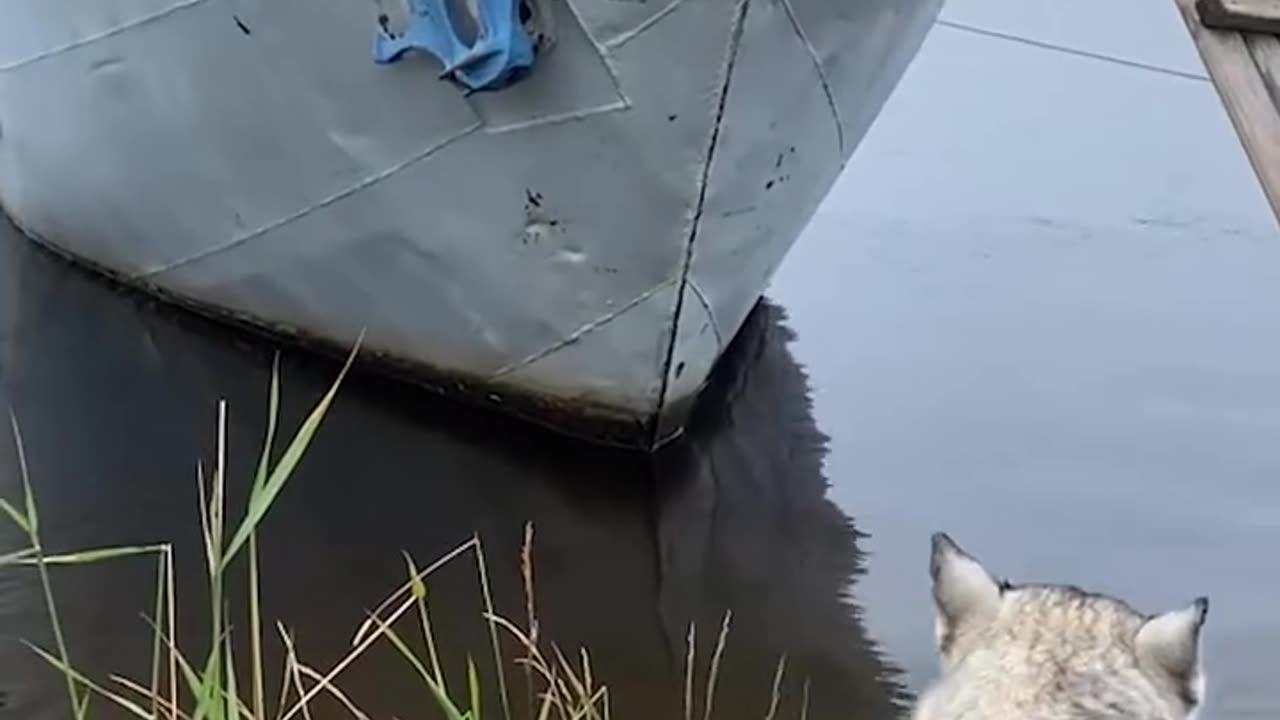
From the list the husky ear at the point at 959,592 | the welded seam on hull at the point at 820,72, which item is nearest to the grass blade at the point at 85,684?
the husky ear at the point at 959,592

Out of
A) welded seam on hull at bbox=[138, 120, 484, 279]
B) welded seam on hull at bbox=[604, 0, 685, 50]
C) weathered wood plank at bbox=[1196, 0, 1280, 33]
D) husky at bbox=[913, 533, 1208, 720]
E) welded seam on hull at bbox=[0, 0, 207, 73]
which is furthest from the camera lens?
welded seam on hull at bbox=[0, 0, 207, 73]

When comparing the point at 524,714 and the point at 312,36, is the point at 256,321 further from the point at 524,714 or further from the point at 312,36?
the point at 524,714

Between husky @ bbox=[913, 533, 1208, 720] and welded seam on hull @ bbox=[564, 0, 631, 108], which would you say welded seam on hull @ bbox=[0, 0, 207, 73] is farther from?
husky @ bbox=[913, 533, 1208, 720]

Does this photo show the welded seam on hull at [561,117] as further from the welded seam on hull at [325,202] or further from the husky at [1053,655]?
the husky at [1053,655]

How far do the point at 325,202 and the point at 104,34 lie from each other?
85cm

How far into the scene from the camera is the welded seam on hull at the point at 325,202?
5.56 metres

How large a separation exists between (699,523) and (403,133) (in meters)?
Answer: 1.30

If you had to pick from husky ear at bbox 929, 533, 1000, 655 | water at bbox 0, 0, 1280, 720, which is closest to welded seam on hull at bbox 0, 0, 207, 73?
water at bbox 0, 0, 1280, 720

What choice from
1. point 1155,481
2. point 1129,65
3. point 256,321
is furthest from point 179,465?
point 1129,65

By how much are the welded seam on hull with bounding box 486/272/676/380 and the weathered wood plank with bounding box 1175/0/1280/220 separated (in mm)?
1698

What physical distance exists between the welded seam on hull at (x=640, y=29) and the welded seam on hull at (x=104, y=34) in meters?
1.25

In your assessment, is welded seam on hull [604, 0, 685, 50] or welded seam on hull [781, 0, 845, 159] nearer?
welded seam on hull [604, 0, 685, 50]

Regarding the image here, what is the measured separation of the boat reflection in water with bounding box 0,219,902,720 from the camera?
4.90m

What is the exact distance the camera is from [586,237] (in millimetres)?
5531
